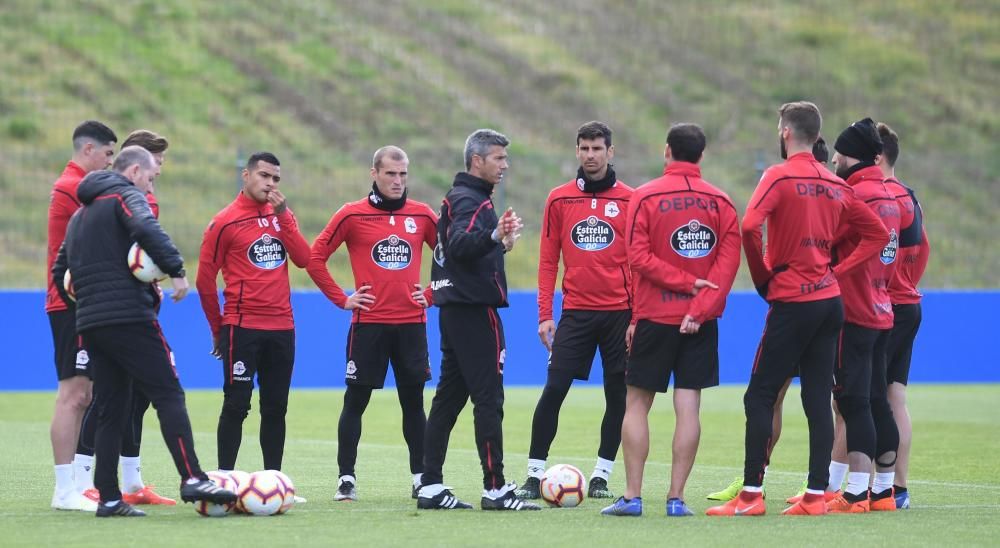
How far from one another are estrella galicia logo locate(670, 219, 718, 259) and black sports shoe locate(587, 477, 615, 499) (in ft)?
6.41

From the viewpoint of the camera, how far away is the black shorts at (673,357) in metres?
8.07

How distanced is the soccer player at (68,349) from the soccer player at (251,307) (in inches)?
33.4

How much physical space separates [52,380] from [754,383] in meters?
12.4

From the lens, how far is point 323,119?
32781mm

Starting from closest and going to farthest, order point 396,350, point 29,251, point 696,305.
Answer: point 696,305 < point 396,350 < point 29,251

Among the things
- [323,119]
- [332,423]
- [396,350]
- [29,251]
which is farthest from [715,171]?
[396,350]

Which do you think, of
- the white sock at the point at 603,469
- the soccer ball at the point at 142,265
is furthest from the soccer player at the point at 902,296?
the soccer ball at the point at 142,265

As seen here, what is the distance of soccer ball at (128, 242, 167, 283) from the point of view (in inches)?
310

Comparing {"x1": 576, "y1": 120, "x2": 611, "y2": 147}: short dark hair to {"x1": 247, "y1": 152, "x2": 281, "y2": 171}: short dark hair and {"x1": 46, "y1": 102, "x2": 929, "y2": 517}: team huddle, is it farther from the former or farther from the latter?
{"x1": 247, "y1": 152, "x2": 281, "y2": 171}: short dark hair

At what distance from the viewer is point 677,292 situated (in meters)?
8.04

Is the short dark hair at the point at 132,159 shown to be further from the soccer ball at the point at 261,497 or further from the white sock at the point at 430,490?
the white sock at the point at 430,490

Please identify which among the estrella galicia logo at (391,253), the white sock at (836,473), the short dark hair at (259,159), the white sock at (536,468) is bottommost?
the white sock at (536,468)

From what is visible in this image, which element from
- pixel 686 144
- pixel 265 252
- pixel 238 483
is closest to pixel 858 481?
pixel 686 144

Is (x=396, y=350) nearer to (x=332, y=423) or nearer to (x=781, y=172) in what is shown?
(x=781, y=172)
